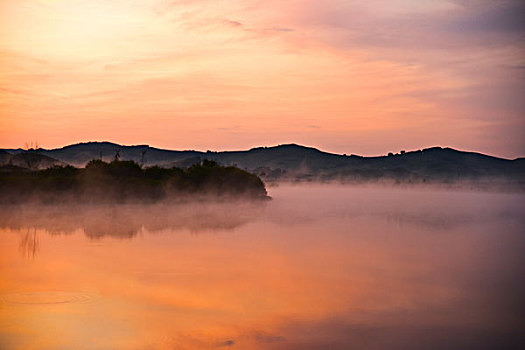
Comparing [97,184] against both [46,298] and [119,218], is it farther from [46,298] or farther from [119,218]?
[46,298]

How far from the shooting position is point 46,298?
24188mm

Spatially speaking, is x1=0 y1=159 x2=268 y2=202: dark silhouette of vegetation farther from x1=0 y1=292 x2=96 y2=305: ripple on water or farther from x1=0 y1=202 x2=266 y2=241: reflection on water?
x1=0 y1=292 x2=96 y2=305: ripple on water

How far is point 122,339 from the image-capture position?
18781mm

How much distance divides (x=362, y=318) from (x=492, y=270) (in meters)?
15.0

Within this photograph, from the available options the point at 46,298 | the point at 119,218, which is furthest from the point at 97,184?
the point at 46,298

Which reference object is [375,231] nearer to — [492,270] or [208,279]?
[492,270]

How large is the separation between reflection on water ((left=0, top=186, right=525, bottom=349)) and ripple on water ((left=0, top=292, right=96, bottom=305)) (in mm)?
73

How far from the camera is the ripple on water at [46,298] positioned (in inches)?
925

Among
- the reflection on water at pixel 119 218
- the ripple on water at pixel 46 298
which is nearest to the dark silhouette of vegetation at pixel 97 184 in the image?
the reflection on water at pixel 119 218

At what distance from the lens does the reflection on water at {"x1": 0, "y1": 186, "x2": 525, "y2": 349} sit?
1934 cm

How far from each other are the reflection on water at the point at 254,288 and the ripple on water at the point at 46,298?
7cm

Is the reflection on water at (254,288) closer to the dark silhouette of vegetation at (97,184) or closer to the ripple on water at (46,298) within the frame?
the ripple on water at (46,298)

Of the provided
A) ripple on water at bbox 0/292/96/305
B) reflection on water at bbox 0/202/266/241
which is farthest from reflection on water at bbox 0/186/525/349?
reflection on water at bbox 0/202/266/241

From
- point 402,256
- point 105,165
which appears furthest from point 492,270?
point 105,165
